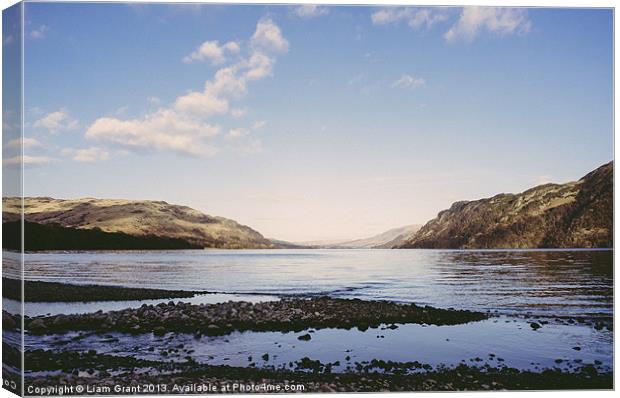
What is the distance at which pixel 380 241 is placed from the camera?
42.5 feet

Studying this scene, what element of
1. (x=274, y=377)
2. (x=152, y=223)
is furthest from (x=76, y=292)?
(x=274, y=377)

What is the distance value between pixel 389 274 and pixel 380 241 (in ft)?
2.02

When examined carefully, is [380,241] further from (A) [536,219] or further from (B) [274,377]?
(B) [274,377]

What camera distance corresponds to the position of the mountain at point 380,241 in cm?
1267

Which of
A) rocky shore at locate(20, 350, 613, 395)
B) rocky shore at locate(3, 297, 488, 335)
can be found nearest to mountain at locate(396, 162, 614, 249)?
rocky shore at locate(3, 297, 488, 335)

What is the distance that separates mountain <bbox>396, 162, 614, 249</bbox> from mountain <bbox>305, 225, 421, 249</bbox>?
14 centimetres

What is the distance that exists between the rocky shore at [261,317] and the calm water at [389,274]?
0.80 feet

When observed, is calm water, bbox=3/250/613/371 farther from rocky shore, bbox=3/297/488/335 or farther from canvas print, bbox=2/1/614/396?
rocky shore, bbox=3/297/488/335

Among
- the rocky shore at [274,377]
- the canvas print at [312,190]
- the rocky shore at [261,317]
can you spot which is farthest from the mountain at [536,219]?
the rocky shore at [274,377]

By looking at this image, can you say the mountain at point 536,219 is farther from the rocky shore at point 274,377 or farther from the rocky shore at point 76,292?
the rocky shore at point 76,292

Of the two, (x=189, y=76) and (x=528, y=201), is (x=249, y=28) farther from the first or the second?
(x=528, y=201)

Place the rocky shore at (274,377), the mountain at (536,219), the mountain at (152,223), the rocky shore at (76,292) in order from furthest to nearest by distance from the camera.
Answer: the mountain at (536,219), the mountain at (152,223), the rocky shore at (76,292), the rocky shore at (274,377)

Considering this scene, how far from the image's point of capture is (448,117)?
12.6 m

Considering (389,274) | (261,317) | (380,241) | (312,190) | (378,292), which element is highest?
(312,190)
